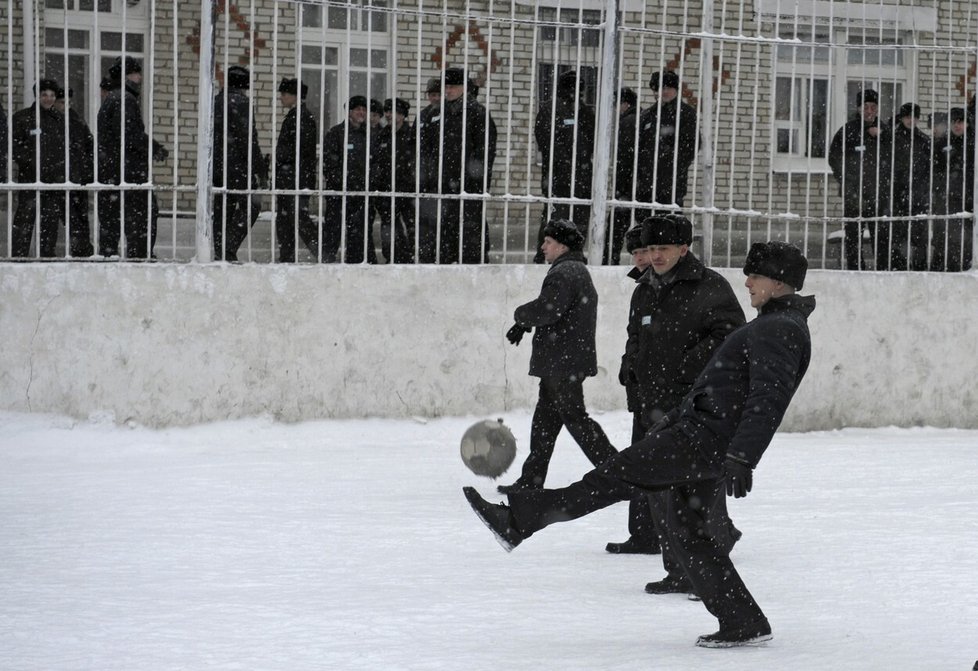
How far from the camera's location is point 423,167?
1069 centimetres

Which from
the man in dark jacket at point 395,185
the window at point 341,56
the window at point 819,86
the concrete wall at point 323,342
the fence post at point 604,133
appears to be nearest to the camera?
the concrete wall at point 323,342

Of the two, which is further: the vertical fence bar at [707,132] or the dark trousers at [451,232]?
the vertical fence bar at [707,132]

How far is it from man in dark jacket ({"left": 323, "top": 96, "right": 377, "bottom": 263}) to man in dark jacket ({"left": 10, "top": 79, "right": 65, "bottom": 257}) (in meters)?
1.75

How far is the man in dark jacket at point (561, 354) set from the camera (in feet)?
27.9

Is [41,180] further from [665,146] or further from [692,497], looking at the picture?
[692,497]

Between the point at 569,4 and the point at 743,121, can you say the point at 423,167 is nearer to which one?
the point at 743,121

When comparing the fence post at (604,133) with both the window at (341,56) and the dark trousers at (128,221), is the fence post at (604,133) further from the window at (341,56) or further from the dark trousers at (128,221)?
the dark trousers at (128,221)

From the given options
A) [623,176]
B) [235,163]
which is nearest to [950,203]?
[623,176]

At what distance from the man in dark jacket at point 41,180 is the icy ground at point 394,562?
3.84 ft

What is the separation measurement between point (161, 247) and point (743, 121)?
14.5 ft

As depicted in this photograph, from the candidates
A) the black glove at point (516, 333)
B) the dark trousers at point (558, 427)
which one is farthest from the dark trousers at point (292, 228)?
the dark trousers at point (558, 427)

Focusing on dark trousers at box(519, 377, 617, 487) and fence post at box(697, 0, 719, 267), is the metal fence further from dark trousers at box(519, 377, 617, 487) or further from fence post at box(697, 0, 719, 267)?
dark trousers at box(519, 377, 617, 487)

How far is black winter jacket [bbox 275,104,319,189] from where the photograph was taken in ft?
34.2

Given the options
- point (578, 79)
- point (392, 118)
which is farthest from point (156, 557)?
point (578, 79)
